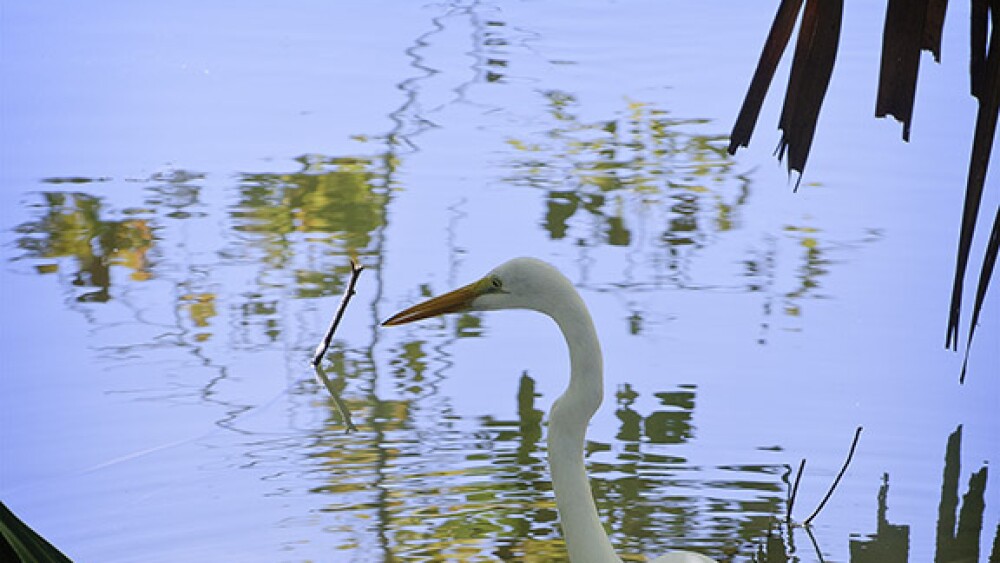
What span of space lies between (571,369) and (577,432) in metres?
0.11

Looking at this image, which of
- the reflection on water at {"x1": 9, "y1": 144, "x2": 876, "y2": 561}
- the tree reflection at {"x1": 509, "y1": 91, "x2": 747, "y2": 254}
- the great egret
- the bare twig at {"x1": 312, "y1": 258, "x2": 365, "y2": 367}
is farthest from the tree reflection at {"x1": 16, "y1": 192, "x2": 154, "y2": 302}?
the great egret

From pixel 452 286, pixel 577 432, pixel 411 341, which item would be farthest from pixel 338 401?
pixel 577 432

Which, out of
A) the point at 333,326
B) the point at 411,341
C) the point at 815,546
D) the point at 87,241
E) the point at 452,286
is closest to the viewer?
the point at 815,546

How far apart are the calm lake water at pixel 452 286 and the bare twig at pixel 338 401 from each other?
1.0 inches

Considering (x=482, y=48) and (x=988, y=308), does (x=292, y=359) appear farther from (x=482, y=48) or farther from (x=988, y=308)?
(x=482, y=48)

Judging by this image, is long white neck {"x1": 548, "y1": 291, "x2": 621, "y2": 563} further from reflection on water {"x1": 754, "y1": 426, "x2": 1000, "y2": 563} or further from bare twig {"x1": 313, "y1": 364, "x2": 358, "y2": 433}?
bare twig {"x1": 313, "y1": 364, "x2": 358, "y2": 433}

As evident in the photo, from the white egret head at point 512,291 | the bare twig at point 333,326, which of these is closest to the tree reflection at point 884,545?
the white egret head at point 512,291

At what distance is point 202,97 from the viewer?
21.6 ft

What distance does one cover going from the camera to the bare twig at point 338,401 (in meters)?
3.70

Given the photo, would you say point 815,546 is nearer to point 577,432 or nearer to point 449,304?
point 577,432

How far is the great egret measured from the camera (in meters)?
2.37

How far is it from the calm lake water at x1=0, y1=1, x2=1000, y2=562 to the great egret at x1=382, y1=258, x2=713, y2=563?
66 centimetres

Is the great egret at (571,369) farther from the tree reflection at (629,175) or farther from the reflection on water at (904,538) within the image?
the tree reflection at (629,175)

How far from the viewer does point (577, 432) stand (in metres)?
2.41
